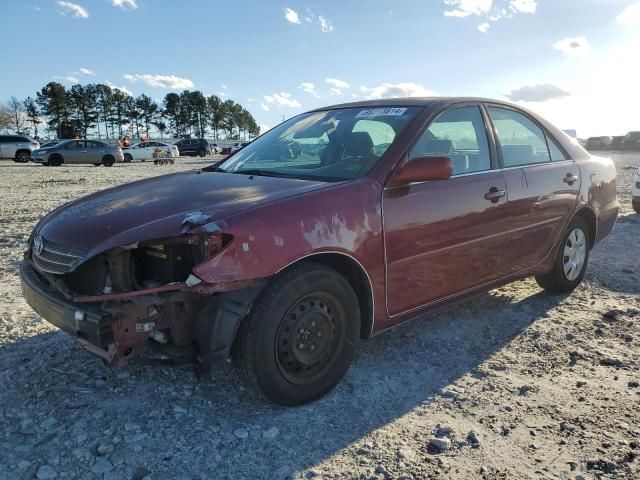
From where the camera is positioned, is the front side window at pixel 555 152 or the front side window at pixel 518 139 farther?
the front side window at pixel 555 152

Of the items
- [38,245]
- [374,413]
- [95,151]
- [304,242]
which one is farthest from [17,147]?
[374,413]

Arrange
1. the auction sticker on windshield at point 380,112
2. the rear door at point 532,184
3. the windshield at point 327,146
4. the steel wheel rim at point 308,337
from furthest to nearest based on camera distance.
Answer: the rear door at point 532,184 → the auction sticker on windshield at point 380,112 → the windshield at point 327,146 → the steel wheel rim at point 308,337

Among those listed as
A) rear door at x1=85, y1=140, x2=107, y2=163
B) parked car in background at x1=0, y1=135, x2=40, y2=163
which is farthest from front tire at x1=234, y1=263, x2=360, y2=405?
parked car in background at x1=0, y1=135, x2=40, y2=163

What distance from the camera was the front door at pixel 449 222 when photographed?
3197mm

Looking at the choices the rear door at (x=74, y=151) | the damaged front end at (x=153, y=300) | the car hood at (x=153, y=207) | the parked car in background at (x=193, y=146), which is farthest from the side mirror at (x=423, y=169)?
the parked car in background at (x=193, y=146)

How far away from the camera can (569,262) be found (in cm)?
482

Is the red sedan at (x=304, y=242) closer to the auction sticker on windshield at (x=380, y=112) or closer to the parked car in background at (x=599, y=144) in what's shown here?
the auction sticker on windshield at (x=380, y=112)

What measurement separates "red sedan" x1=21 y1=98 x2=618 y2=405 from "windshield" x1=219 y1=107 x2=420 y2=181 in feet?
0.05

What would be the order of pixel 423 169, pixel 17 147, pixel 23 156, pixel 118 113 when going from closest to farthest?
1. pixel 423 169
2. pixel 17 147
3. pixel 23 156
4. pixel 118 113

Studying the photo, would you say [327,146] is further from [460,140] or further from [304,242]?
[304,242]

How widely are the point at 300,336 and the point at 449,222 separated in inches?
49.8

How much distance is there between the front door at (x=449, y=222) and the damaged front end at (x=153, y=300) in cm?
100

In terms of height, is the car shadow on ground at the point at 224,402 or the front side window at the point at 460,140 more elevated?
the front side window at the point at 460,140

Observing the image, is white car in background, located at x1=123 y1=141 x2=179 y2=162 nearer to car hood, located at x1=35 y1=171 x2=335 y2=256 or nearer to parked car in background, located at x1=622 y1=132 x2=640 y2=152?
car hood, located at x1=35 y1=171 x2=335 y2=256
